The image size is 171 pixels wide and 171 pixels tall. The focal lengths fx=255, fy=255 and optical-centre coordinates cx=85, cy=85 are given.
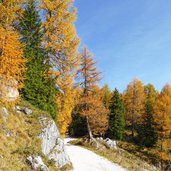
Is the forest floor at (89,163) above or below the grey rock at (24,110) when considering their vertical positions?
below

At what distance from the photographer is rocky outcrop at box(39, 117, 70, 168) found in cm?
1667

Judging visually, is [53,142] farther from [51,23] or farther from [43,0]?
[43,0]

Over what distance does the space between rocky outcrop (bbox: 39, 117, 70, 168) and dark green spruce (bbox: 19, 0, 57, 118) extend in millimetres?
2488

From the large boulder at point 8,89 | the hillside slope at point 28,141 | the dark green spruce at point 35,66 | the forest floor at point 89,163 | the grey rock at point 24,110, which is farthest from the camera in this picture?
the dark green spruce at point 35,66

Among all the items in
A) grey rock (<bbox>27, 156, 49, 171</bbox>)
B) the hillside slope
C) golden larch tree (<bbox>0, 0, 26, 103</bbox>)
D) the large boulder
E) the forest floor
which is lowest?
the forest floor

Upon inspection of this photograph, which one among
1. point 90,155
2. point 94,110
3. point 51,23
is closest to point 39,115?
point 90,155

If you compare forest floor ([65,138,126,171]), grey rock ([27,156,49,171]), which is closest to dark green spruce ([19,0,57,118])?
forest floor ([65,138,126,171])

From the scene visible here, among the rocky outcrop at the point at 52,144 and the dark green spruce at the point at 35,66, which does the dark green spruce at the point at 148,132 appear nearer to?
the dark green spruce at the point at 35,66

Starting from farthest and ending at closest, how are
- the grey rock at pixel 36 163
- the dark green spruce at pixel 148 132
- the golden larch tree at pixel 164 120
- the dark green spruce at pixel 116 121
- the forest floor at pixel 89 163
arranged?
the dark green spruce at pixel 116 121 → the dark green spruce at pixel 148 132 → the golden larch tree at pixel 164 120 → the forest floor at pixel 89 163 → the grey rock at pixel 36 163

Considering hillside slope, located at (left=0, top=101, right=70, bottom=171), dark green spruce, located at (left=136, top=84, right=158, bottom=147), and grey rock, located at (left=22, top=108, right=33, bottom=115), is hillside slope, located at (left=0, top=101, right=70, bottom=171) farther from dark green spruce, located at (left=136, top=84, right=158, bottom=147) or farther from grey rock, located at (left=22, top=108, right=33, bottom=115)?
dark green spruce, located at (left=136, top=84, right=158, bottom=147)

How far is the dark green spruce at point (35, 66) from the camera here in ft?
64.4

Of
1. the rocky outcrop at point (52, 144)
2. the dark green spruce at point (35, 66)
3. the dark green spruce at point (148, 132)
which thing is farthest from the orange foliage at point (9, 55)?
the dark green spruce at point (148, 132)

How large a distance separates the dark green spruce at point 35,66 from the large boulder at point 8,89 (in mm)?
1323

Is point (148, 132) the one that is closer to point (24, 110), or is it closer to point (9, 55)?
point (24, 110)
